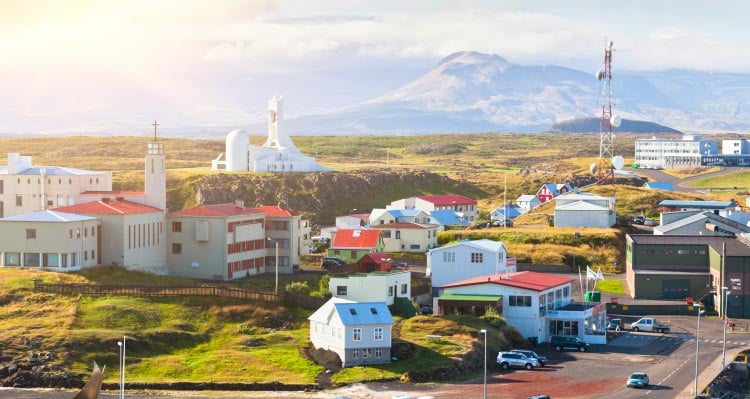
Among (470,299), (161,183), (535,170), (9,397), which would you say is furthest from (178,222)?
(535,170)

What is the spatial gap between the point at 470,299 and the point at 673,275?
1895 cm

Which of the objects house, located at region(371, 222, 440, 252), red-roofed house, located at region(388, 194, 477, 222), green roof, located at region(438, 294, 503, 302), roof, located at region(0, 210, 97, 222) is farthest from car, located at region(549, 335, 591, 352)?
red-roofed house, located at region(388, 194, 477, 222)

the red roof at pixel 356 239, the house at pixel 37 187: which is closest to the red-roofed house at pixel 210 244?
the red roof at pixel 356 239

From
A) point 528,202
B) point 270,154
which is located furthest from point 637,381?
point 270,154

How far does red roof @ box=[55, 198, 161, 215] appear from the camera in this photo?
237ft

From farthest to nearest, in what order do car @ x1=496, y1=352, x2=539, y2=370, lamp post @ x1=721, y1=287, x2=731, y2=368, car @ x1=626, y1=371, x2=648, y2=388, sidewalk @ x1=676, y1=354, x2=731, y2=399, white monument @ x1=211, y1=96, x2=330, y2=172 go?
white monument @ x1=211, y1=96, x2=330, y2=172, lamp post @ x1=721, y1=287, x2=731, y2=368, car @ x1=496, y1=352, x2=539, y2=370, car @ x1=626, y1=371, x2=648, y2=388, sidewalk @ x1=676, y1=354, x2=731, y2=399

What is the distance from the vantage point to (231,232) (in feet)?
247

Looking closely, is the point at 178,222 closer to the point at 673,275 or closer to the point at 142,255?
the point at 142,255

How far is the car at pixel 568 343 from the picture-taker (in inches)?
2489

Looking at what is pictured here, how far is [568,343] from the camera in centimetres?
6359

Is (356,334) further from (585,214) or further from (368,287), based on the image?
(585,214)

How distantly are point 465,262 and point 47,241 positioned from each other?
25338mm

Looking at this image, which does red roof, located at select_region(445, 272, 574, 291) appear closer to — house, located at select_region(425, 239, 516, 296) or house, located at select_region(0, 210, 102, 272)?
house, located at select_region(425, 239, 516, 296)

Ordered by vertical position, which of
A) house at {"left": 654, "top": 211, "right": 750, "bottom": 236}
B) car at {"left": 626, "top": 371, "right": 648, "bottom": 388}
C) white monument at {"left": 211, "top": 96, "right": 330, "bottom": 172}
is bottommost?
car at {"left": 626, "top": 371, "right": 648, "bottom": 388}
